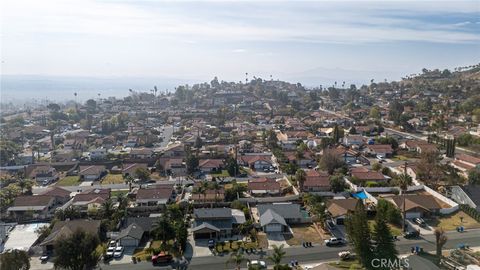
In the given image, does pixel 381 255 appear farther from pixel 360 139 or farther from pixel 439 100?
pixel 439 100

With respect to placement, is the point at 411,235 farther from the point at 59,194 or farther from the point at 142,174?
the point at 59,194

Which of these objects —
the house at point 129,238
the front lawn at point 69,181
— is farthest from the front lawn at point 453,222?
the front lawn at point 69,181

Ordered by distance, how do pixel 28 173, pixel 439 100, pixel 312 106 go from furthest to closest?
pixel 312 106 < pixel 439 100 < pixel 28 173

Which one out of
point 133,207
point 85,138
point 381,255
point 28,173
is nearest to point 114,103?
point 85,138

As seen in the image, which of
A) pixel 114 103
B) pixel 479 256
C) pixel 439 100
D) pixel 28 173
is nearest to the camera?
pixel 479 256

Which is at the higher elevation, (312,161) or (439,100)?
(439,100)

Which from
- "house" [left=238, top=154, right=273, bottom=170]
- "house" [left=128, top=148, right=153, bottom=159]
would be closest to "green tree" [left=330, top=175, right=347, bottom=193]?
"house" [left=238, top=154, right=273, bottom=170]
